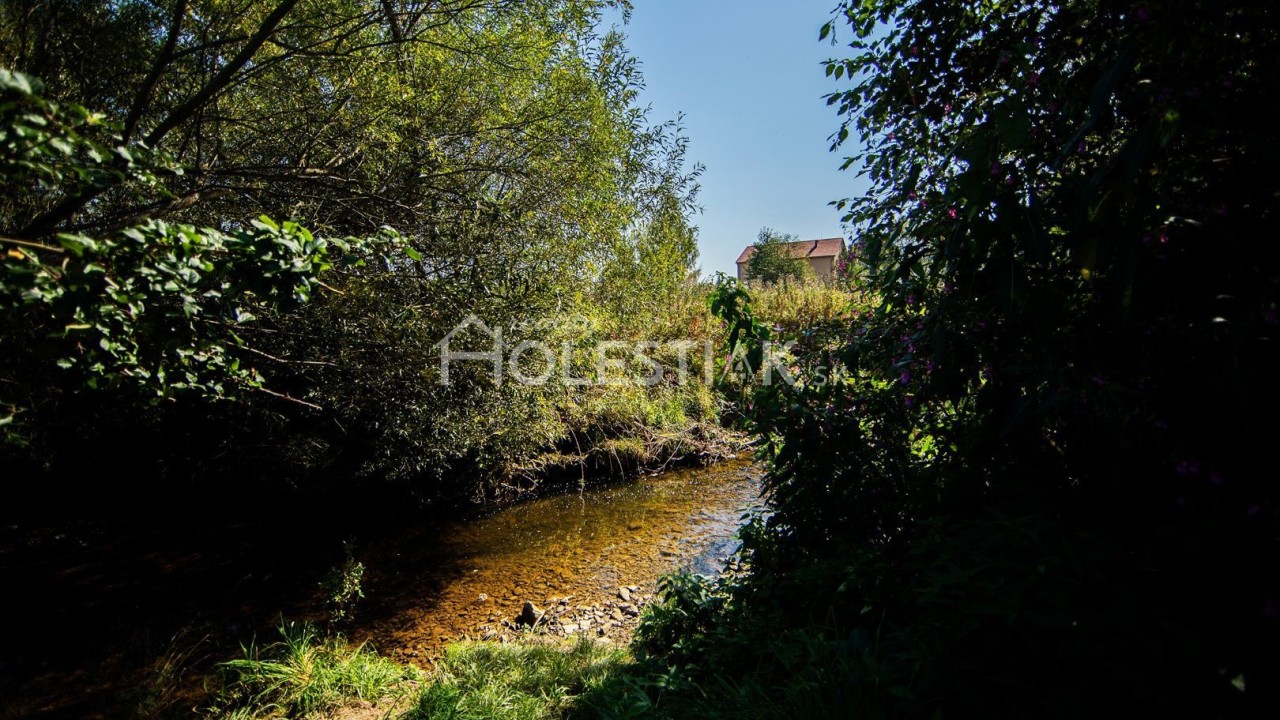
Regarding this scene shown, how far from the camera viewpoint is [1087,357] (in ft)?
5.61

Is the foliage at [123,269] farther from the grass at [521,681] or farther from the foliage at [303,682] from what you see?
the foliage at [303,682]

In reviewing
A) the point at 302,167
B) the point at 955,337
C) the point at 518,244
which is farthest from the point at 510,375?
the point at 955,337

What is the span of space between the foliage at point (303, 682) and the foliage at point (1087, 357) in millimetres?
3070

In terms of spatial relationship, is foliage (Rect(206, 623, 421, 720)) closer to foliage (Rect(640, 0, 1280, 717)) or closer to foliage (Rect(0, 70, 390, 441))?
foliage (Rect(0, 70, 390, 441))

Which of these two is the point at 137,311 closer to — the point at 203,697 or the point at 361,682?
the point at 361,682

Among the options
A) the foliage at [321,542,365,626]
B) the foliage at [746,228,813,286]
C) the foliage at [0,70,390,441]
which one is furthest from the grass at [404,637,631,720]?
the foliage at [746,228,813,286]

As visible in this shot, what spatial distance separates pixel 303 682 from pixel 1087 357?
196 inches

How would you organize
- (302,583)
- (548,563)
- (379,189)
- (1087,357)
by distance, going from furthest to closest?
(548,563) < (302,583) < (379,189) < (1087,357)

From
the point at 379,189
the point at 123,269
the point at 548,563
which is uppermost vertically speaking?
the point at 379,189

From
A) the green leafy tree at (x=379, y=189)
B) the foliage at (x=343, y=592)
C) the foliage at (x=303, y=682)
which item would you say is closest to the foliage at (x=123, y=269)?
the green leafy tree at (x=379, y=189)

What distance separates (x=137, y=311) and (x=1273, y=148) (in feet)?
10.2

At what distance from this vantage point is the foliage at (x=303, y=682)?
12.0ft

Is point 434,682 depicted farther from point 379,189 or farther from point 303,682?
point 379,189

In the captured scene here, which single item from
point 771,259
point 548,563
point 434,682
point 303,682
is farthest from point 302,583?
point 771,259
